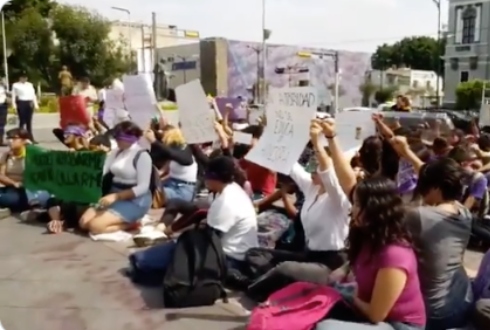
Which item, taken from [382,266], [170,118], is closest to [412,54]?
[170,118]

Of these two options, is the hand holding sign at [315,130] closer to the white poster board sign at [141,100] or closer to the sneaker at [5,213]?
the white poster board sign at [141,100]

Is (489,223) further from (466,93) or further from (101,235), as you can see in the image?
(466,93)

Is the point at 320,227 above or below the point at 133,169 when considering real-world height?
below

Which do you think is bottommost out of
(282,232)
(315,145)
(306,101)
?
(282,232)

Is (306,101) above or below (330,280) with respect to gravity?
above

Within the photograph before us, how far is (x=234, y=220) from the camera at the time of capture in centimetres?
495

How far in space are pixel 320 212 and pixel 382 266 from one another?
1.39 metres

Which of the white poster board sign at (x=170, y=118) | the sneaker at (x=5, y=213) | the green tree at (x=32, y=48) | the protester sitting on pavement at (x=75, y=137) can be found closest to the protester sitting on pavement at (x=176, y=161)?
the white poster board sign at (x=170, y=118)

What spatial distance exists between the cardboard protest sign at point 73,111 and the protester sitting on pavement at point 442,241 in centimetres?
671

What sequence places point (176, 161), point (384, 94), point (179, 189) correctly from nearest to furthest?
1. point (176, 161)
2. point (179, 189)
3. point (384, 94)

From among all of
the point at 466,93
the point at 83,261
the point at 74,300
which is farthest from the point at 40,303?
the point at 466,93

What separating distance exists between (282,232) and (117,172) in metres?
2.08

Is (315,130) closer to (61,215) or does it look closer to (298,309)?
(298,309)

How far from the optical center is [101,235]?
6574 mm
